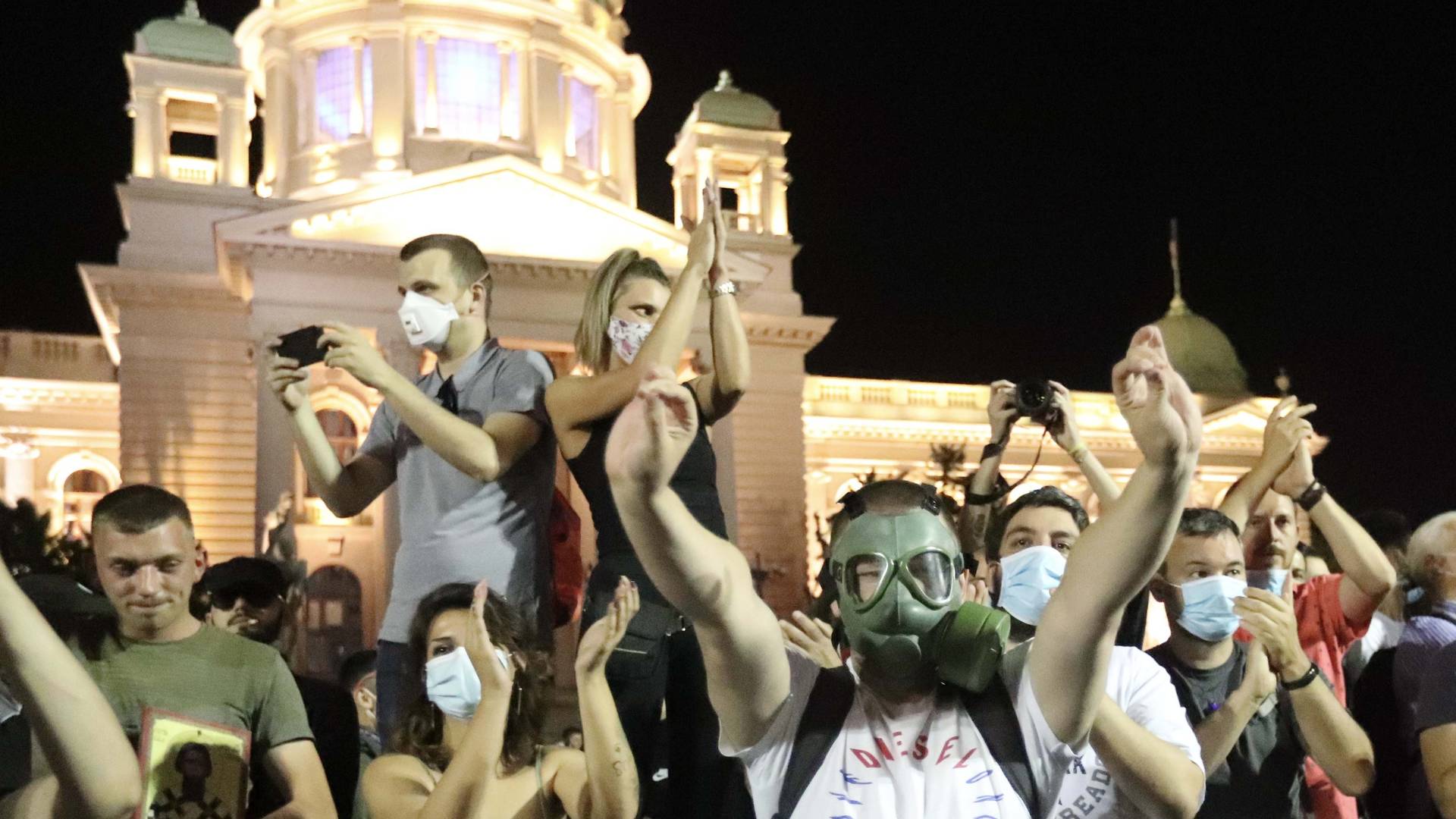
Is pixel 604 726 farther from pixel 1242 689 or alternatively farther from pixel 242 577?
pixel 242 577

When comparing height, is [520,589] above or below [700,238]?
below

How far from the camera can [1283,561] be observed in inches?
217

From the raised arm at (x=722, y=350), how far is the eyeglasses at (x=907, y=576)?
4.36ft

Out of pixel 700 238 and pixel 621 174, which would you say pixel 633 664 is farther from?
pixel 621 174

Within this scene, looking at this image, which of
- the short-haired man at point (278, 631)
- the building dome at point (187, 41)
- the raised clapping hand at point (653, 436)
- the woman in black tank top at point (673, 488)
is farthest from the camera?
the building dome at point (187, 41)

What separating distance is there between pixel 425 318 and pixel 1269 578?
306 cm

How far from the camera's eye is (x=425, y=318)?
4.28 meters

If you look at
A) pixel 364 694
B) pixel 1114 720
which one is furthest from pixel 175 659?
pixel 364 694

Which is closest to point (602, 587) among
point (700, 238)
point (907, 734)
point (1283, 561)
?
point (700, 238)

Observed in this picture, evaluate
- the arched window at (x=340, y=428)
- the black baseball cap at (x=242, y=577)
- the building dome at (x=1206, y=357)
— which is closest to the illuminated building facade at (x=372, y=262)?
the arched window at (x=340, y=428)

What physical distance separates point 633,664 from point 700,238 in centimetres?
113

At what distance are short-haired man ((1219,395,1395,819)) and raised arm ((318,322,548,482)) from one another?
2.16 m

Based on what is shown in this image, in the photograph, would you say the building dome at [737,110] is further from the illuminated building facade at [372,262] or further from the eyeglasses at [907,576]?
the eyeglasses at [907,576]

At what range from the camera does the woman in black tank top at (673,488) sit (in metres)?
3.94
